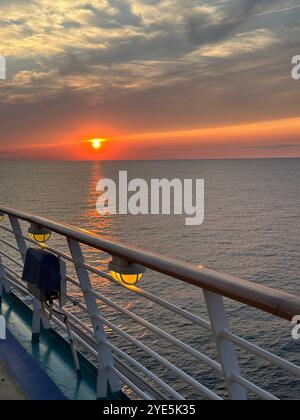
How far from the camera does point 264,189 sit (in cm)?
13038

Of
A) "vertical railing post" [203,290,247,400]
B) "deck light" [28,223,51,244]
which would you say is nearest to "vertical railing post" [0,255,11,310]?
"deck light" [28,223,51,244]

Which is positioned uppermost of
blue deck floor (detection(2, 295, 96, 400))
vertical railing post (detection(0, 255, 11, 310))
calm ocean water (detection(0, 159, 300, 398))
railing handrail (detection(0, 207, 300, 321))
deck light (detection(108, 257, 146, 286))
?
railing handrail (detection(0, 207, 300, 321))

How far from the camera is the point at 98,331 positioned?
107 inches

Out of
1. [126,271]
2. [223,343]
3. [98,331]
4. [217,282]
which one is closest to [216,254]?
[98,331]

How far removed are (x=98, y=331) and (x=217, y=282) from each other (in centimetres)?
148

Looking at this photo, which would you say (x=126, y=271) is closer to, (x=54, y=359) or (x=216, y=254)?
(x=54, y=359)

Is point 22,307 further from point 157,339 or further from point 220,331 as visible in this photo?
point 157,339

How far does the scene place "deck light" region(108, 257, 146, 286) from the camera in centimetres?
197

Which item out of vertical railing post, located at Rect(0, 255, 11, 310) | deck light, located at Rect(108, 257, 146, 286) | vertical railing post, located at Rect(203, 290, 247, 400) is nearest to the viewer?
vertical railing post, located at Rect(203, 290, 247, 400)

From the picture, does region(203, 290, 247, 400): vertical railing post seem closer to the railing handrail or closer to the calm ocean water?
the railing handrail

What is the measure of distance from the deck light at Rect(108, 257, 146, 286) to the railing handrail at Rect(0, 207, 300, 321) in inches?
2.1
